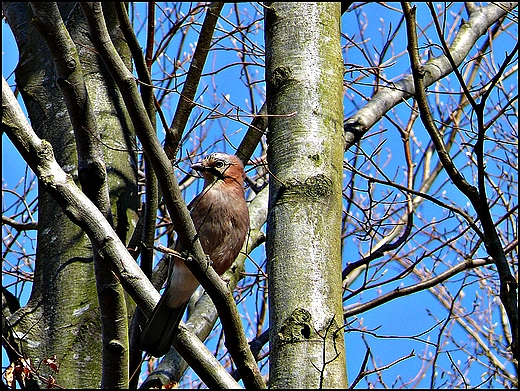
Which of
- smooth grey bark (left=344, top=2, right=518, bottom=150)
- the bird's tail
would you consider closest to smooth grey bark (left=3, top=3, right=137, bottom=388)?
the bird's tail

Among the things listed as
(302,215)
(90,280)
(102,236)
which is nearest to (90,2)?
(102,236)

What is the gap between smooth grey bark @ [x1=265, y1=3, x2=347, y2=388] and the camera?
2.30 m

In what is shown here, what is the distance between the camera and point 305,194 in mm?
2525

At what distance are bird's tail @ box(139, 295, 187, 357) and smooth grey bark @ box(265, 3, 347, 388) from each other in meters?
0.79

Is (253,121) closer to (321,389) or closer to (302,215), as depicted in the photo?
(302,215)

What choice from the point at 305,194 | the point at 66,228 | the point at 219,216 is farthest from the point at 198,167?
the point at 305,194

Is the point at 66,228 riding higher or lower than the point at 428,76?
lower

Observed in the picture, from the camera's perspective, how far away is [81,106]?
291cm

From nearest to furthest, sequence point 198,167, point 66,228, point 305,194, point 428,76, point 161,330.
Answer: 1. point 305,194
2. point 161,330
3. point 66,228
4. point 198,167
5. point 428,76

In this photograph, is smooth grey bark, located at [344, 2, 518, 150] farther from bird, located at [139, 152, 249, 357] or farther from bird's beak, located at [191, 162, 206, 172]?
bird's beak, located at [191, 162, 206, 172]

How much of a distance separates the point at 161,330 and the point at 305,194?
48.3 inches

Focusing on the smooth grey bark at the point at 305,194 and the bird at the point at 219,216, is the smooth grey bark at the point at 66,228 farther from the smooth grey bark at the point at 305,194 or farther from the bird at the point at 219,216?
the smooth grey bark at the point at 305,194

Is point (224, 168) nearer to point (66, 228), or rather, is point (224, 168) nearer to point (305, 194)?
point (66, 228)

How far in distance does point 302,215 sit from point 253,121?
2.17 meters
